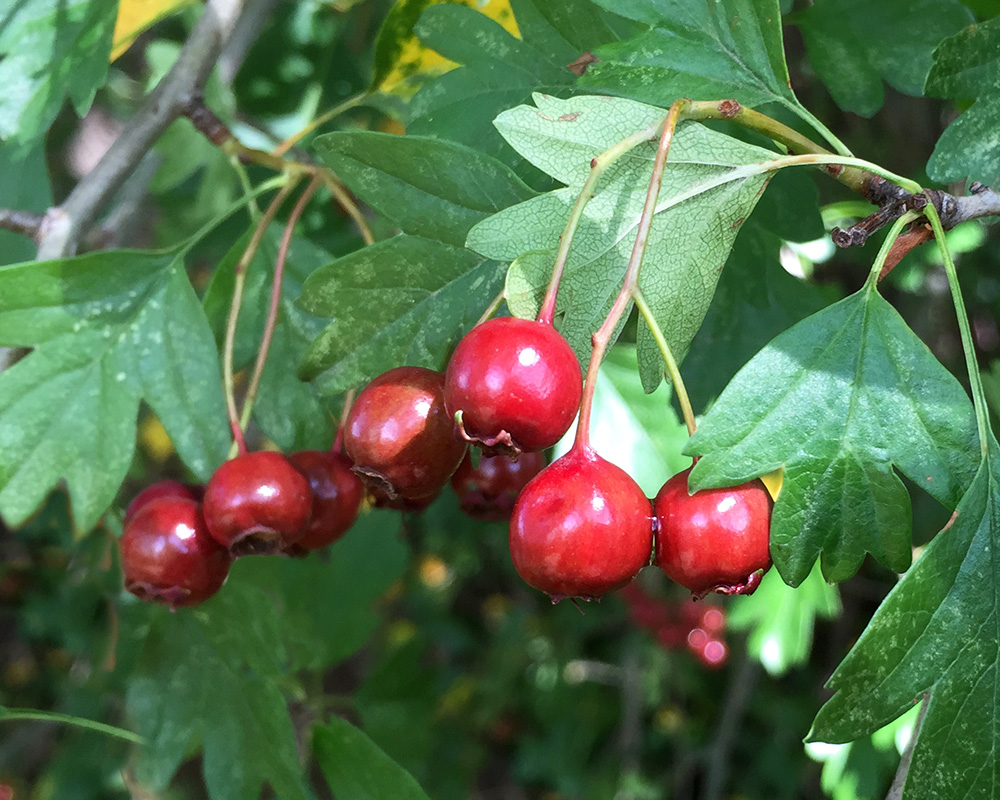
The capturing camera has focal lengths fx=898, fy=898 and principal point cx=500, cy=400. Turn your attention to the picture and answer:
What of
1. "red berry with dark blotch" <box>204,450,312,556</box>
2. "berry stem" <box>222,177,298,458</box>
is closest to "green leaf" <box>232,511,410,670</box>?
"berry stem" <box>222,177,298,458</box>

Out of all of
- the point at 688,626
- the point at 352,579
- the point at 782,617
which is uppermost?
the point at 352,579

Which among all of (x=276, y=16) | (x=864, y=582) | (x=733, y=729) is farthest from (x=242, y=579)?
(x=864, y=582)

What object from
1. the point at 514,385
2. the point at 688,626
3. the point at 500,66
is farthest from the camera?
the point at 688,626

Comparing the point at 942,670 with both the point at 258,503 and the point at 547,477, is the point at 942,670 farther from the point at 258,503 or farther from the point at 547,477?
the point at 258,503

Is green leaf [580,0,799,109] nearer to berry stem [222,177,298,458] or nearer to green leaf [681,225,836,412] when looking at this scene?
green leaf [681,225,836,412]

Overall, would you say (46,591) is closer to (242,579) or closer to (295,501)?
(242,579)

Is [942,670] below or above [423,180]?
below

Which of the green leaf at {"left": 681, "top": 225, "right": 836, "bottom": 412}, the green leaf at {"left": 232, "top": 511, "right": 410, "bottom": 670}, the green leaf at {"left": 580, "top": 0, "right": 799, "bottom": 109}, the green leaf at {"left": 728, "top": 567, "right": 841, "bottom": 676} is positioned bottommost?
the green leaf at {"left": 728, "top": 567, "right": 841, "bottom": 676}

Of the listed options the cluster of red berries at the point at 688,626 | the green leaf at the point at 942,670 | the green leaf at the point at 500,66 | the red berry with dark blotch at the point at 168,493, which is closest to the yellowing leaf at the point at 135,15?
the green leaf at the point at 500,66

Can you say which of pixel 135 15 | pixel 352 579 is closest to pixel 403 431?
pixel 135 15
